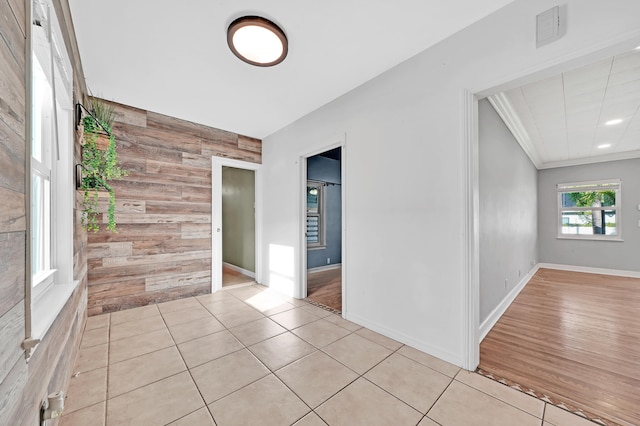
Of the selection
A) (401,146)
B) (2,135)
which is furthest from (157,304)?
(401,146)

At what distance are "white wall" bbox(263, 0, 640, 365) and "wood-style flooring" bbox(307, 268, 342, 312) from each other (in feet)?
2.06

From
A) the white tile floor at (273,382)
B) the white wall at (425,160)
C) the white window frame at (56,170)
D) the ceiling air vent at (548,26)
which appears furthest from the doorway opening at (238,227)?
the ceiling air vent at (548,26)

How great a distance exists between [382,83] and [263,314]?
2.89 m

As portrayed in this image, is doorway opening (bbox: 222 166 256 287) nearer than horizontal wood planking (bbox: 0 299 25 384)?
No

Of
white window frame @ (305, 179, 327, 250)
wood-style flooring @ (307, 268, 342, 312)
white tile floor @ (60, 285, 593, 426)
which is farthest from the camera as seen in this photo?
white window frame @ (305, 179, 327, 250)

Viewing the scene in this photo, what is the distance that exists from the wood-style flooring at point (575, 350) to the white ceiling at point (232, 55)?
2.68 meters

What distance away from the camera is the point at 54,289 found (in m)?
1.60

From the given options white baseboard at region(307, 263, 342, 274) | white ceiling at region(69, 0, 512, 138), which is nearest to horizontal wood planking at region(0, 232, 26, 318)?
white ceiling at region(69, 0, 512, 138)

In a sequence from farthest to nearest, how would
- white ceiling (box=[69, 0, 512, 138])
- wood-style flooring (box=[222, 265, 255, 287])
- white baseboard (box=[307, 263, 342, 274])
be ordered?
1. white baseboard (box=[307, 263, 342, 274])
2. wood-style flooring (box=[222, 265, 255, 287])
3. white ceiling (box=[69, 0, 512, 138])

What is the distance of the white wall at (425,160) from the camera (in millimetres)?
1570

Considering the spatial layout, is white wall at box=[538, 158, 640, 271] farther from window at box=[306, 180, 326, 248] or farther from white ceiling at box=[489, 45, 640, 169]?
window at box=[306, 180, 326, 248]

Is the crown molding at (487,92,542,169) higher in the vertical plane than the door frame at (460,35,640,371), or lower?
higher

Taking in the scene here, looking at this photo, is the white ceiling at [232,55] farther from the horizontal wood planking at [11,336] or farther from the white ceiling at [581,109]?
the horizontal wood planking at [11,336]

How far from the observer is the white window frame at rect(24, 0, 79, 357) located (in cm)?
128
